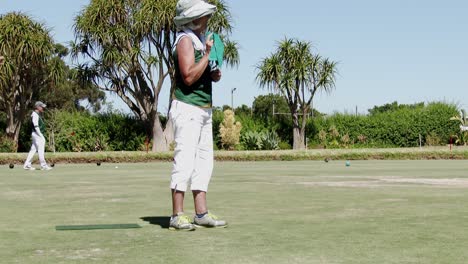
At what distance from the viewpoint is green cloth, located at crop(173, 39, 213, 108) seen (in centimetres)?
597

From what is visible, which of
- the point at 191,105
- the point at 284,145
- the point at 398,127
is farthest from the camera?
the point at 398,127

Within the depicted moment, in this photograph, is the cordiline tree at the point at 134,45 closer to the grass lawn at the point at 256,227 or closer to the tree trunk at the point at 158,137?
the tree trunk at the point at 158,137

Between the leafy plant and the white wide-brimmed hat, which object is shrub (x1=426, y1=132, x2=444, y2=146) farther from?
the white wide-brimmed hat

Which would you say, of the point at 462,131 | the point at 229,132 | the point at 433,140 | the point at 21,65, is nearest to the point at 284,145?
the point at 229,132

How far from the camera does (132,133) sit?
34188 millimetres

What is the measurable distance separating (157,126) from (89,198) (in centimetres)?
2424

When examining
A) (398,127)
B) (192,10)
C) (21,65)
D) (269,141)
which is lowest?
(269,141)

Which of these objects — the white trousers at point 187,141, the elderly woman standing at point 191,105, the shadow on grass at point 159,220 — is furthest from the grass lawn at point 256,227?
the white trousers at point 187,141

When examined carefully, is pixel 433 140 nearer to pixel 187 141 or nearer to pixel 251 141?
pixel 251 141

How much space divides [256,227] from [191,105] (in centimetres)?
109

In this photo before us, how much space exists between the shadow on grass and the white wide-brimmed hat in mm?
1653

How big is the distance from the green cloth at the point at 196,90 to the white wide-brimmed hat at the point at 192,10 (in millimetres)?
253

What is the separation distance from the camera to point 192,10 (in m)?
5.95

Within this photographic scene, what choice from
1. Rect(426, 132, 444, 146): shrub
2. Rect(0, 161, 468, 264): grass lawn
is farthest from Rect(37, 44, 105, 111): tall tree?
Rect(0, 161, 468, 264): grass lawn
